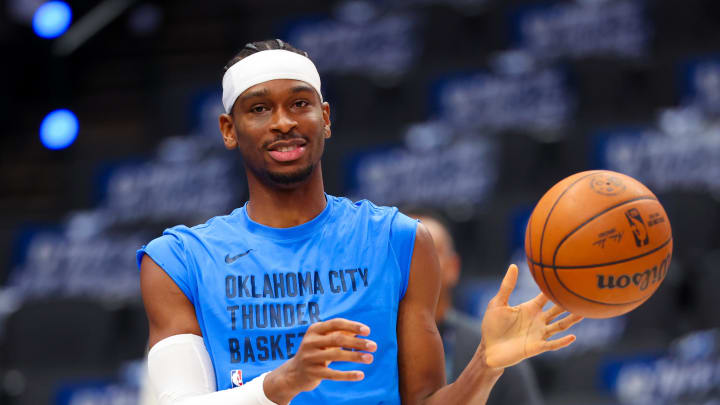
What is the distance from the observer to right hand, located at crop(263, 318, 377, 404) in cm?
216

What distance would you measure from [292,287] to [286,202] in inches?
10.3

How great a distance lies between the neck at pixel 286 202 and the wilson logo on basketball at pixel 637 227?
802 millimetres

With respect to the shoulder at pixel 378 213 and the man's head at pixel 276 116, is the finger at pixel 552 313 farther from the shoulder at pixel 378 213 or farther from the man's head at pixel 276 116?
the man's head at pixel 276 116

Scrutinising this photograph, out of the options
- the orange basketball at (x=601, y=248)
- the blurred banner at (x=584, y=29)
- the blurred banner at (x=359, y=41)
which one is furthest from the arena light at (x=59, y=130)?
the orange basketball at (x=601, y=248)

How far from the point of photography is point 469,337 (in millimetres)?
4012

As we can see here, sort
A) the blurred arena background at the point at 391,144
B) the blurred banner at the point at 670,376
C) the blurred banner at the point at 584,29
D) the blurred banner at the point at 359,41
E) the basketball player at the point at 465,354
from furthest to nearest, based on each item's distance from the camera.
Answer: the blurred banner at the point at 359,41, the blurred banner at the point at 584,29, the blurred arena background at the point at 391,144, the blurred banner at the point at 670,376, the basketball player at the point at 465,354

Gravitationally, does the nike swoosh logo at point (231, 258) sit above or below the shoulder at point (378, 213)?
below

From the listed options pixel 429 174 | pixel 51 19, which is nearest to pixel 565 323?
pixel 429 174

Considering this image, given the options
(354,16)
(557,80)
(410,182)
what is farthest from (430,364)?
(354,16)

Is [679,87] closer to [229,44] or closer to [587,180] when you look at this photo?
[229,44]

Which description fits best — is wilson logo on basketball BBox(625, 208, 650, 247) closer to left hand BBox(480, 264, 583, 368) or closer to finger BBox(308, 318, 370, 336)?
left hand BBox(480, 264, 583, 368)

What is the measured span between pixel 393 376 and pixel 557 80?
551cm

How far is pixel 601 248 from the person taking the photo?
8.14 feet

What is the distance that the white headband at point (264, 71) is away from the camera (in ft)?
8.77
